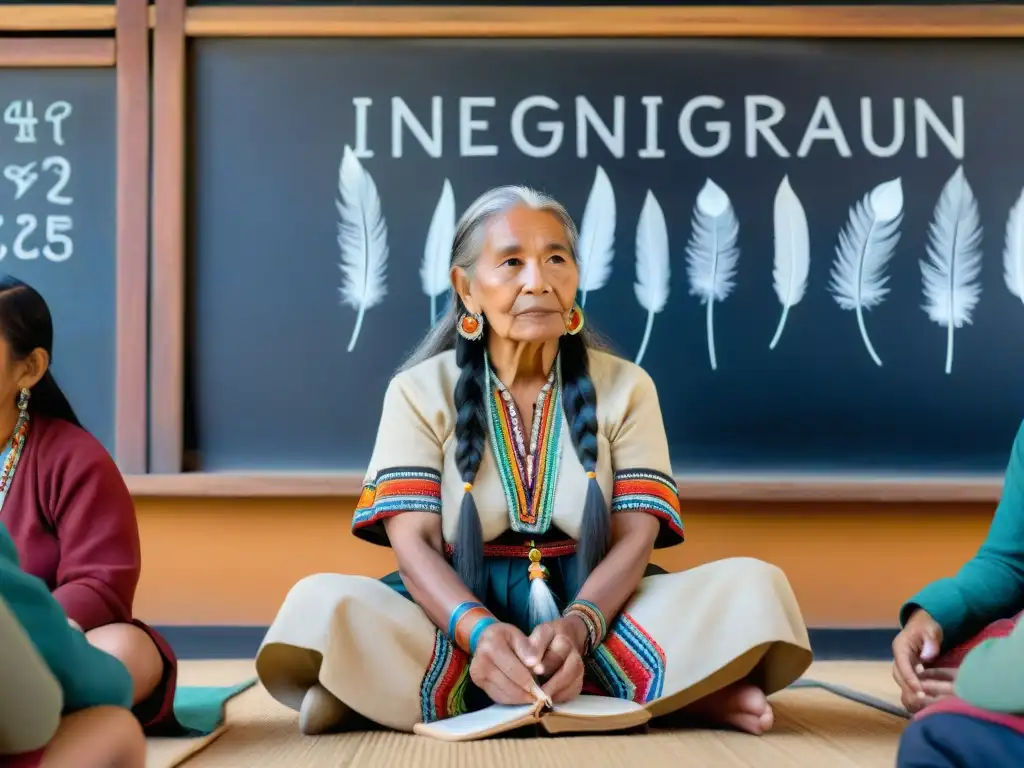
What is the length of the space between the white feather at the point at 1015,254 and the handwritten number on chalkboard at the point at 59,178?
287 cm

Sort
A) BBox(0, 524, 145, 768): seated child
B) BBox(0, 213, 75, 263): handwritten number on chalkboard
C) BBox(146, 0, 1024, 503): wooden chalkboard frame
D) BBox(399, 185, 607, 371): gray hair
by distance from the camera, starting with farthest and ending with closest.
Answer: BBox(0, 213, 75, 263): handwritten number on chalkboard, BBox(146, 0, 1024, 503): wooden chalkboard frame, BBox(399, 185, 607, 371): gray hair, BBox(0, 524, 145, 768): seated child

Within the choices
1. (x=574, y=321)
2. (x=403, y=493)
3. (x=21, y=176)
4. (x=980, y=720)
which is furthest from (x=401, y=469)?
(x=21, y=176)

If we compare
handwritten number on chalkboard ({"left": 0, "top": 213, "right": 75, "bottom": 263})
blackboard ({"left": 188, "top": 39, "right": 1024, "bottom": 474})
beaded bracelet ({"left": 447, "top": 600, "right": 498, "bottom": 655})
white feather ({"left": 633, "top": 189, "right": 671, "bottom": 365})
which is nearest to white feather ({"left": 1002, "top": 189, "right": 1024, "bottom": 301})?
blackboard ({"left": 188, "top": 39, "right": 1024, "bottom": 474})

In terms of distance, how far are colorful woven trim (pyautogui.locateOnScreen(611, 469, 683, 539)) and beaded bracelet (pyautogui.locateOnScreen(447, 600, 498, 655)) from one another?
1.39 ft

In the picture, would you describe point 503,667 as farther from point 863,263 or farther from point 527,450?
point 863,263

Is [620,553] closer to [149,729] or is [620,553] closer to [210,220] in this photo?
[149,729]

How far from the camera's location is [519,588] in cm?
239

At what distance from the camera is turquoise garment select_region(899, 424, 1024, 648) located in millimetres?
2037

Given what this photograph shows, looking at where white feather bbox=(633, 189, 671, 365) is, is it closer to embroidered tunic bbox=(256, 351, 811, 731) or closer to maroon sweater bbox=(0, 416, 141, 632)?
embroidered tunic bbox=(256, 351, 811, 731)

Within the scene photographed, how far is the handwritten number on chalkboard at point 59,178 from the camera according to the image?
3393 millimetres

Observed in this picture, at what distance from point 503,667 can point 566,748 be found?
19 centimetres

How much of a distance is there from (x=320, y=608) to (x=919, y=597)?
3.78ft

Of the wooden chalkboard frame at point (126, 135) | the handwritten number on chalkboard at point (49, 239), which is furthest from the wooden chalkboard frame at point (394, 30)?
the handwritten number on chalkboard at point (49, 239)

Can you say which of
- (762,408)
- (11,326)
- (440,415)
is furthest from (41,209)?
(762,408)
